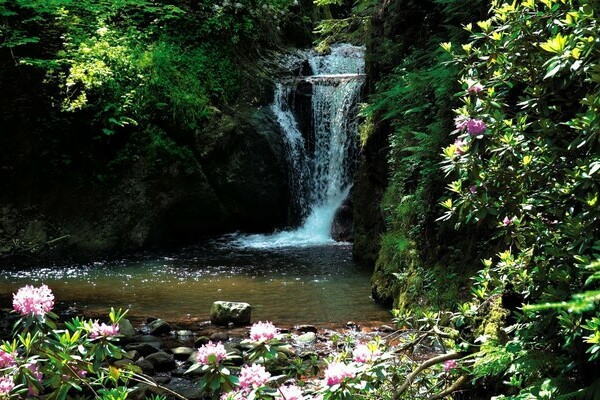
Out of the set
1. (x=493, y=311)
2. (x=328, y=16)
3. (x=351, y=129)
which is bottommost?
(x=493, y=311)

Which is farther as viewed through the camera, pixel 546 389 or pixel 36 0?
pixel 36 0

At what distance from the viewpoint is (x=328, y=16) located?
20.8 m

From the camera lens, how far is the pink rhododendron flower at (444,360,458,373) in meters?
3.15

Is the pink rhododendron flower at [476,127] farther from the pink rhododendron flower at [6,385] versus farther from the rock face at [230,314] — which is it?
the rock face at [230,314]

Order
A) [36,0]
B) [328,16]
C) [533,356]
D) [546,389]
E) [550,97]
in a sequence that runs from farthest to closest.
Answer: [328,16]
[36,0]
[550,97]
[533,356]
[546,389]

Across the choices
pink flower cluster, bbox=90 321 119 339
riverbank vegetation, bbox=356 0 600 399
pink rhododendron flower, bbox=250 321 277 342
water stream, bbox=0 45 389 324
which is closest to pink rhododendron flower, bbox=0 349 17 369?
pink flower cluster, bbox=90 321 119 339

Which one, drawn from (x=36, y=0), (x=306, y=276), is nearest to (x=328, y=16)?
(x=36, y=0)


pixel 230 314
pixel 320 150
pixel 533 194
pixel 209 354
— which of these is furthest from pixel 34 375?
pixel 320 150

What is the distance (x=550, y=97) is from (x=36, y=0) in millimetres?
11419

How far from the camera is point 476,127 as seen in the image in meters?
2.91

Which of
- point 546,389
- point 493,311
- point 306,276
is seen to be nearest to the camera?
point 546,389

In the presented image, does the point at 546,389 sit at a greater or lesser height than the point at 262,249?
greater

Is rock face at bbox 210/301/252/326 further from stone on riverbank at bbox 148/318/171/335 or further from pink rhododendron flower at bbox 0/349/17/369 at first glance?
pink rhododendron flower at bbox 0/349/17/369

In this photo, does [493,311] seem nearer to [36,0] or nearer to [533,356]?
[533,356]
